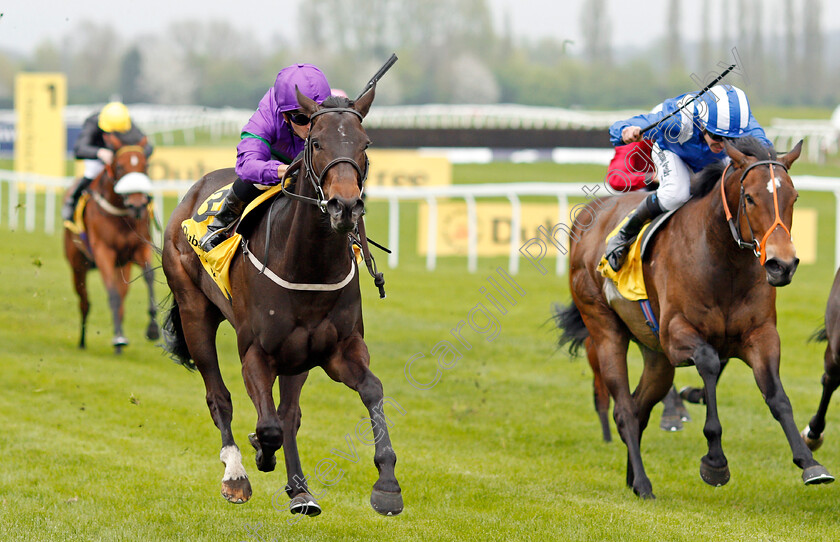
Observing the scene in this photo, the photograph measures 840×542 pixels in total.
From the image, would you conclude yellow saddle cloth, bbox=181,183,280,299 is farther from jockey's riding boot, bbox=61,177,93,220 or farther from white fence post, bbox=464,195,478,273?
white fence post, bbox=464,195,478,273

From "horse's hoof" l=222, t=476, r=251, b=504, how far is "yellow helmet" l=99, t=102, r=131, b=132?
5.23m

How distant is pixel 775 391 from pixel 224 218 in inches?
94.9

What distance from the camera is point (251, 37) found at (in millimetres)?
26750

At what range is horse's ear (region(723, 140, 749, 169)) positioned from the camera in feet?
14.2

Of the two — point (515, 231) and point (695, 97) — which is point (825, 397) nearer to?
point (695, 97)

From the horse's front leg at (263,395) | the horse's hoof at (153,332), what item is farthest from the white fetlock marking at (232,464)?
the horse's hoof at (153,332)

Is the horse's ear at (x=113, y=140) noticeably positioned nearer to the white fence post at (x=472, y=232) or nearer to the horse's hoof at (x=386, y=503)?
the white fence post at (x=472, y=232)

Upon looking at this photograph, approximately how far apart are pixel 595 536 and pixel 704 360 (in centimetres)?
89

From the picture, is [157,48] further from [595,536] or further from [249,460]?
[595,536]

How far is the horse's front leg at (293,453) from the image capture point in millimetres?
4037

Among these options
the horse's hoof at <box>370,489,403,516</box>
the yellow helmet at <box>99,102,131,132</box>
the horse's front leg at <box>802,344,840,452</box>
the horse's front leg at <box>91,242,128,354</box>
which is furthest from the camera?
the yellow helmet at <box>99,102,131,132</box>

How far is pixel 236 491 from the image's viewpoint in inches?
165

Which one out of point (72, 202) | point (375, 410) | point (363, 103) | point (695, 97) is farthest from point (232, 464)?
point (72, 202)

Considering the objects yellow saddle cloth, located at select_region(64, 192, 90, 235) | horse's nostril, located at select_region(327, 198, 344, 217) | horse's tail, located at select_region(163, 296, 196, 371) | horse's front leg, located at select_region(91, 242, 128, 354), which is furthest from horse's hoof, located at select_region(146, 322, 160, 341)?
horse's nostril, located at select_region(327, 198, 344, 217)
